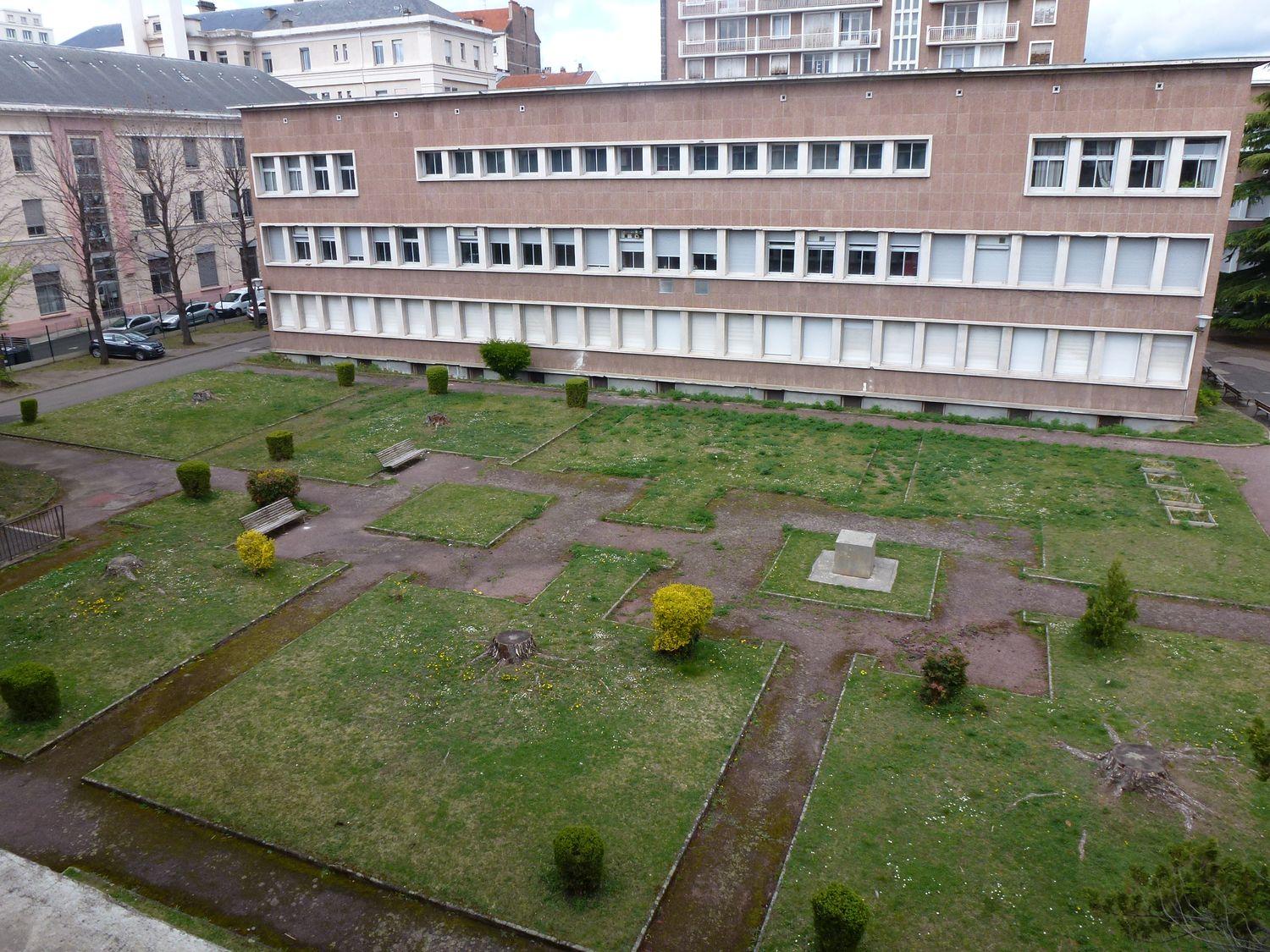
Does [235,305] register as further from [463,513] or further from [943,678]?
[943,678]

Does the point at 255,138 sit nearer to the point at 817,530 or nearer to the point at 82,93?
the point at 82,93

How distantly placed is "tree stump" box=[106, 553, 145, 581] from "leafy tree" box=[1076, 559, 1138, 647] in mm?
22925

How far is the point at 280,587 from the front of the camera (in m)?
23.6

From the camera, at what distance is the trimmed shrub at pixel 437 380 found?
41.3m

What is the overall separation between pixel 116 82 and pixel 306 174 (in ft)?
90.4

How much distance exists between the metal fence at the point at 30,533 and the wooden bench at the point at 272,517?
5.20 metres

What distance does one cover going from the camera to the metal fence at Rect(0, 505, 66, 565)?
1009 inches

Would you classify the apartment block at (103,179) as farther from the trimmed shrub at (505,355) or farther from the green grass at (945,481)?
the green grass at (945,481)

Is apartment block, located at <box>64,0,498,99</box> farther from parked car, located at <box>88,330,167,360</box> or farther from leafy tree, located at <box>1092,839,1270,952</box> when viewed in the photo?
leafy tree, located at <box>1092,839,1270,952</box>

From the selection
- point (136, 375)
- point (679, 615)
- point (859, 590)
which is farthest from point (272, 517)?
point (136, 375)

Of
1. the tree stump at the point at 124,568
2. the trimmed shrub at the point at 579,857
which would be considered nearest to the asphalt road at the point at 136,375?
the tree stump at the point at 124,568

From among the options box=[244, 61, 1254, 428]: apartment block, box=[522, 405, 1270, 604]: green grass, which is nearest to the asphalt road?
box=[244, 61, 1254, 428]: apartment block

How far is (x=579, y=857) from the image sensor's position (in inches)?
523

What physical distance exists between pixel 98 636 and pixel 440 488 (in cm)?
1138
